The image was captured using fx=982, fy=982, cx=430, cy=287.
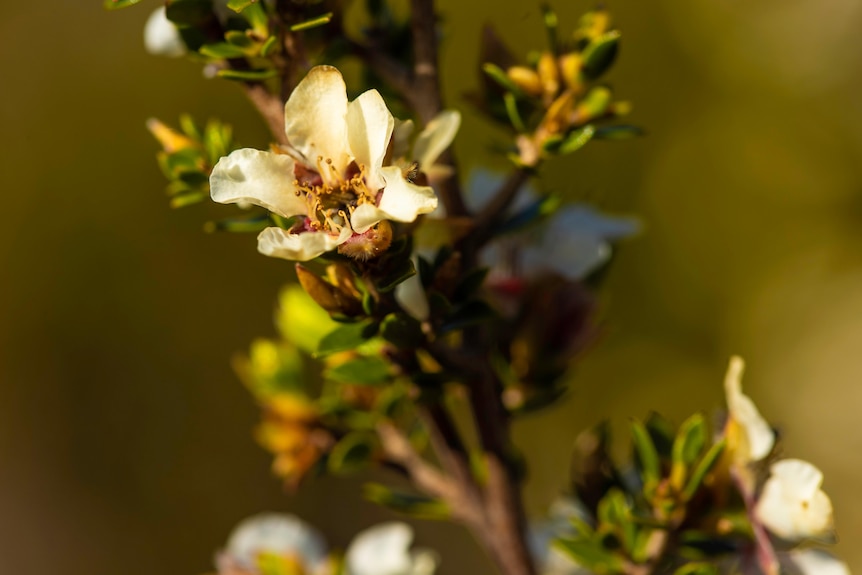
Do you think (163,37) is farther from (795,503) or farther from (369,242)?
(795,503)

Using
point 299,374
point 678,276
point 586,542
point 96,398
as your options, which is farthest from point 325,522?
point 586,542

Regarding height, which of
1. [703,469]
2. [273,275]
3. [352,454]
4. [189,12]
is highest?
[273,275]

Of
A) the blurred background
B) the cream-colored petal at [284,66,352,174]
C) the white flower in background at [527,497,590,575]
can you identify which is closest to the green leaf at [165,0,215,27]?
the cream-colored petal at [284,66,352,174]

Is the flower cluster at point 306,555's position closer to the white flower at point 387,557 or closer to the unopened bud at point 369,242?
the white flower at point 387,557

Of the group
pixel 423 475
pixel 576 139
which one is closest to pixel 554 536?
pixel 423 475

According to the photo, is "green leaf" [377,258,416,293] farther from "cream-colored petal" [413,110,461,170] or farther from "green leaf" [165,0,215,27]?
"green leaf" [165,0,215,27]

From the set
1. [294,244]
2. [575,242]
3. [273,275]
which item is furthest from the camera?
[273,275]
